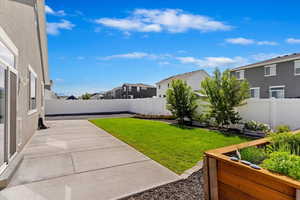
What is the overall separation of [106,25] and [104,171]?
11513mm

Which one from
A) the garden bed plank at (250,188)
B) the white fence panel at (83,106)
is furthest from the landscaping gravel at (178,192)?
the white fence panel at (83,106)

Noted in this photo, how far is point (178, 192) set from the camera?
119 inches

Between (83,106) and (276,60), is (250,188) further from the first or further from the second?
(83,106)

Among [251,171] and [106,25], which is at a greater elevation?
[106,25]

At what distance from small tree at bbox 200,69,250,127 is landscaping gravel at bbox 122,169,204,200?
6.38 metres

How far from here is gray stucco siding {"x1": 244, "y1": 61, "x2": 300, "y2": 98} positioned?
16.0 metres

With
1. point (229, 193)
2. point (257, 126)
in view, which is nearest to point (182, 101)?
point (257, 126)

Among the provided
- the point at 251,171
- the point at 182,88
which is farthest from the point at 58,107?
the point at 251,171

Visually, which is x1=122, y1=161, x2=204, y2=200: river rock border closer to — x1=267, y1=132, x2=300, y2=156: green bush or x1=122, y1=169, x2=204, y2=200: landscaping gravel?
x1=122, y1=169, x2=204, y2=200: landscaping gravel

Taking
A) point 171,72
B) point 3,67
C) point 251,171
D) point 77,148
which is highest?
point 171,72

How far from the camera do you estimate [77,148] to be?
19.0ft

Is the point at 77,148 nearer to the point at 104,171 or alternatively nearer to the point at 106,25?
the point at 104,171

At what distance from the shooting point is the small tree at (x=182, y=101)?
444 inches

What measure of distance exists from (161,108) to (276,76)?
483 inches
